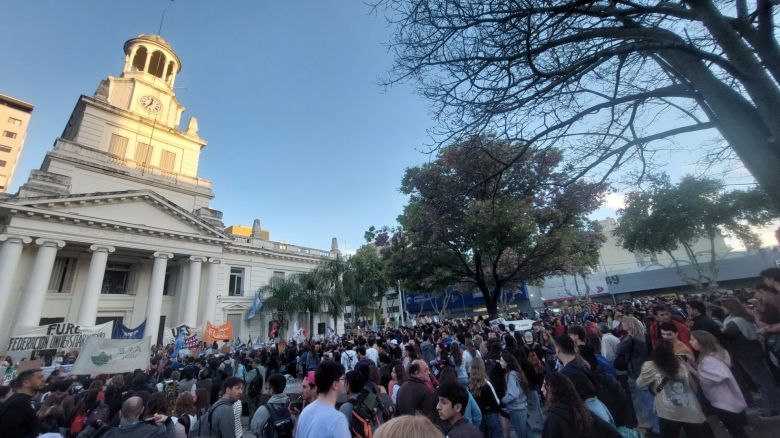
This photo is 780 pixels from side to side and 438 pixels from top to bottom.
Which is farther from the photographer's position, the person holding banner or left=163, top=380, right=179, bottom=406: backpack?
left=163, top=380, right=179, bottom=406: backpack

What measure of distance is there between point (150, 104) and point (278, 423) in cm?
3154

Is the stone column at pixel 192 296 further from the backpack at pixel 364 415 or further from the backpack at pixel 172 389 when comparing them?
the backpack at pixel 364 415

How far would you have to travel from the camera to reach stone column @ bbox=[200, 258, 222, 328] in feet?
73.0

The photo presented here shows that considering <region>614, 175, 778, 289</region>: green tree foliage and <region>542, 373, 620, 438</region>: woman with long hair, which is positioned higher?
<region>614, 175, 778, 289</region>: green tree foliage

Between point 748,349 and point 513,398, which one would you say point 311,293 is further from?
point 748,349

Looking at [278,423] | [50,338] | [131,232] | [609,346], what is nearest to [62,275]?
[131,232]

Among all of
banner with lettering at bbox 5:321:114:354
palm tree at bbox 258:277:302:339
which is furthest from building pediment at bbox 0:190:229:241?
banner with lettering at bbox 5:321:114:354

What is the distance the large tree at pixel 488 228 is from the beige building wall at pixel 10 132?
231ft

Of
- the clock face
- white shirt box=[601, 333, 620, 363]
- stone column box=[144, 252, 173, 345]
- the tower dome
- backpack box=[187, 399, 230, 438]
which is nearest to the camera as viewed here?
backpack box=[187, 399, 230, 438]

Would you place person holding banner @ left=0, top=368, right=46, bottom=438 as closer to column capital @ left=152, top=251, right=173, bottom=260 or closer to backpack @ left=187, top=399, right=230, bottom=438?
backpack @ left=187, top=399, right=230, bottom=438

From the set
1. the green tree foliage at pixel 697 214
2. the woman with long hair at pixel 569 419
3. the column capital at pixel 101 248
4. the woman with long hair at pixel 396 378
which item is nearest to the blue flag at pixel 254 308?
the column capital at pixel 101 248

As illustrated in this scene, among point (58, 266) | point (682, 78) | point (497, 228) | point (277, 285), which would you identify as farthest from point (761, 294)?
point (58, 266)

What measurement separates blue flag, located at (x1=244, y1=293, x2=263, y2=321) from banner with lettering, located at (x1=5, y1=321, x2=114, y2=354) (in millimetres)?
9764

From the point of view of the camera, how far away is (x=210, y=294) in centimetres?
2266
